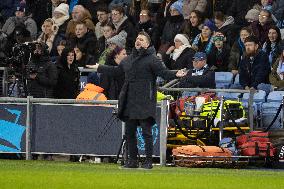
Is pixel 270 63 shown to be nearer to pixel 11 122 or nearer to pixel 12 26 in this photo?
pixel 11 122

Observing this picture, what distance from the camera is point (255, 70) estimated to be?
27172 millimetres

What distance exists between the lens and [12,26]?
34.0 m

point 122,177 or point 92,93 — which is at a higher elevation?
point 92,93

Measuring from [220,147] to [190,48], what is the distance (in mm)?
4586

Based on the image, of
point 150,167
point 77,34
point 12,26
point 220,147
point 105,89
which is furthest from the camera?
point 12,26

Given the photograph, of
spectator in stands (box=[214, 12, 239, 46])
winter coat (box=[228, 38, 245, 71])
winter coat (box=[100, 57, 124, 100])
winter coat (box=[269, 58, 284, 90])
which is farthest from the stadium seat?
winter coat (box=[100, 57, 124, 100])

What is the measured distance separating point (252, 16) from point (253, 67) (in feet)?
9.14

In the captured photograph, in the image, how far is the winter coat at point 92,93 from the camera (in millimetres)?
25984

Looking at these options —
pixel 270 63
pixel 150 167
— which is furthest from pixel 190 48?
pixel 150 167

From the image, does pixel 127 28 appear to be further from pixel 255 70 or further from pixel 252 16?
pixel 255 70

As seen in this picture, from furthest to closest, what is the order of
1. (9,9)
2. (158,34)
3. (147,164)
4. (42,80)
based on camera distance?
(9,9)
(158,34)
(42,80)
(147,164)

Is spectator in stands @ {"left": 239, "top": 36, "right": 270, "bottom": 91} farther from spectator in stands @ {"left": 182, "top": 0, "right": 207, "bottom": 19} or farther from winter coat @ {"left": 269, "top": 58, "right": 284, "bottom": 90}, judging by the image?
spectator in stands @ {"left": 182, "top": 0, "right": 207, "bottom": 19}

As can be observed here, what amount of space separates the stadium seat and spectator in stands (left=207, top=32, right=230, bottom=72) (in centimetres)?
56

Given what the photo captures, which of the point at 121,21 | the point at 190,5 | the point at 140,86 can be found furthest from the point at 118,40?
the point at 140,86
